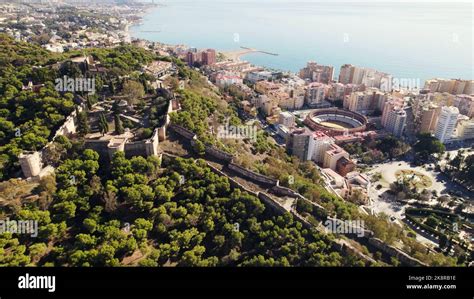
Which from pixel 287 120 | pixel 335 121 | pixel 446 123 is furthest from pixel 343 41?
pixel 287 120

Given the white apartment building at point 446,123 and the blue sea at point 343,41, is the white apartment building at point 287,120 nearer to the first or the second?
the white apartment building at point 446,123

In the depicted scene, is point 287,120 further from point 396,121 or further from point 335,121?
point 396,121

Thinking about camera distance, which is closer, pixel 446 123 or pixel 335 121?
pixel 446 123

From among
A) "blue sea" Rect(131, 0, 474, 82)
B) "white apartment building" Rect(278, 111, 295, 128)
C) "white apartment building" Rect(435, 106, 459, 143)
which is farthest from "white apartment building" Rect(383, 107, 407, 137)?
"blue sea" Rect(131, 0, 474, 82)

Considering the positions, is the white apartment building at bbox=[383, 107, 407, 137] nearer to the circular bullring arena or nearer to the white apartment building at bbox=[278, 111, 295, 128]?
the circular bullring arena

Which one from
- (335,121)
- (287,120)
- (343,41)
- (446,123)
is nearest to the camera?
(446,123)

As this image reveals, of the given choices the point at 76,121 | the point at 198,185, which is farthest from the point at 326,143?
the point at 76,121

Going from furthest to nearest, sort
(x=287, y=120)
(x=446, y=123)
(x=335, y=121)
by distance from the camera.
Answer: (x=335, y=121) → (x=287, y=120) → (x=446, y=123)

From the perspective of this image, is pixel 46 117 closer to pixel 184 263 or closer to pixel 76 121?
pixel 76 121

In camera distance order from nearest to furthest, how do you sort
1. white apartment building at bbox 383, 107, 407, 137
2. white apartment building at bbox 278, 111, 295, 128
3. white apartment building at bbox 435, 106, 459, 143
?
white apartment building at bbox 435, 106, 459, 143, white apartment building at bbox 278, 111, 295, 128, white apartment building at bbox 383, 107, 407, 137

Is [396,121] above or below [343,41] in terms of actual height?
below
